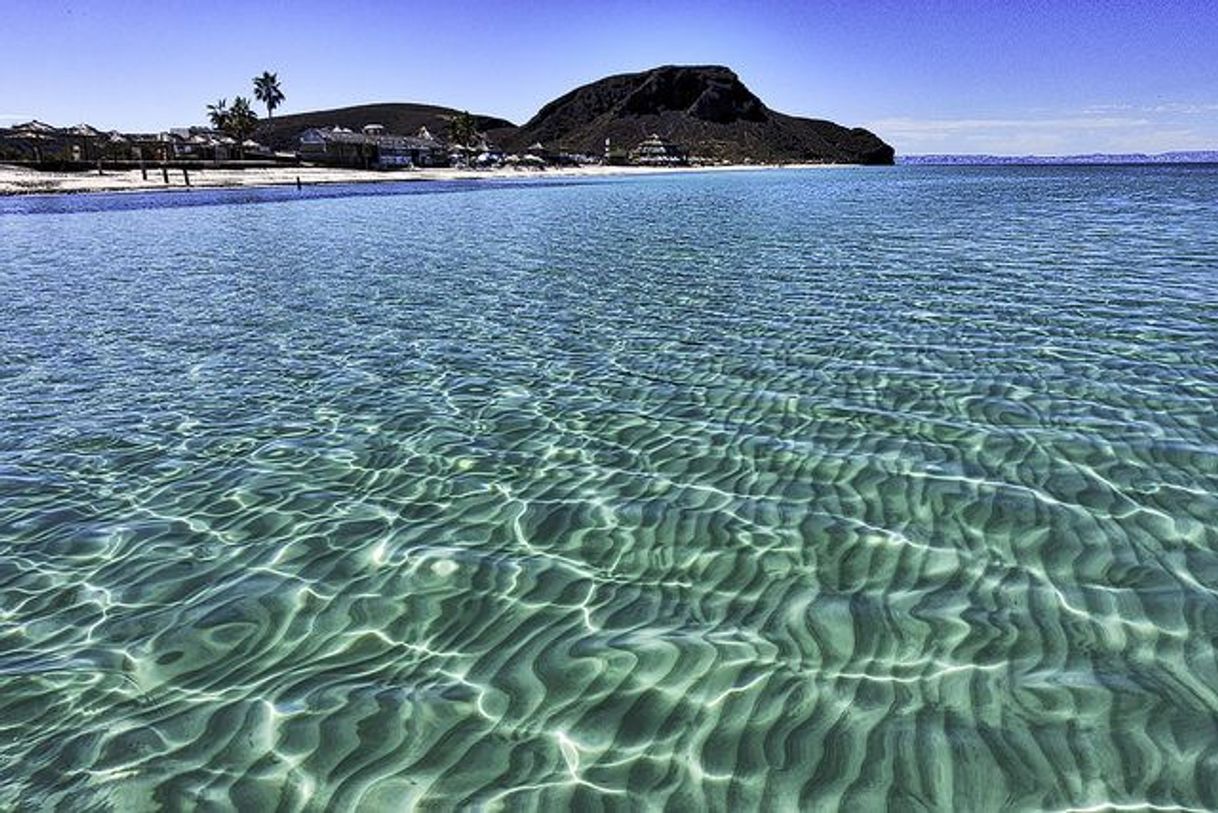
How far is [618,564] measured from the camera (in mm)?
6430

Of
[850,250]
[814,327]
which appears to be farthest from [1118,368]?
[850,250]

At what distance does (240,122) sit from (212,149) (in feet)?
45.7

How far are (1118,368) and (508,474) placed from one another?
8892 millimetres

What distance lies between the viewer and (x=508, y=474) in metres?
8.26

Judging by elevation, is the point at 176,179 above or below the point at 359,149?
below

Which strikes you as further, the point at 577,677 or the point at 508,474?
the point at 508,474

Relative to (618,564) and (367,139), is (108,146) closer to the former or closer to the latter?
(367,139)

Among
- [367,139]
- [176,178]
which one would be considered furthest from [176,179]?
[367,139]

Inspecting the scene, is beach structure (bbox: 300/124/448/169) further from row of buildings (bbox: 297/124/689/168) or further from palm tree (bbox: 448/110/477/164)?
palm tree (bbox: 448/110/477/164)

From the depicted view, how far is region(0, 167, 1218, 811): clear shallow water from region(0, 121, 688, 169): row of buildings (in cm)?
11352

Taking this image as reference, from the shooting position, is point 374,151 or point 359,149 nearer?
point 359,149

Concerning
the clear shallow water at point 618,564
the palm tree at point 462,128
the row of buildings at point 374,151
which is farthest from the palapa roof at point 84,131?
the clear shallow water at point 618,564

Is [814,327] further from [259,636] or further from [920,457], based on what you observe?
[259,636]

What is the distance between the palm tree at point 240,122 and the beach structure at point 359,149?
9864 millimetres
